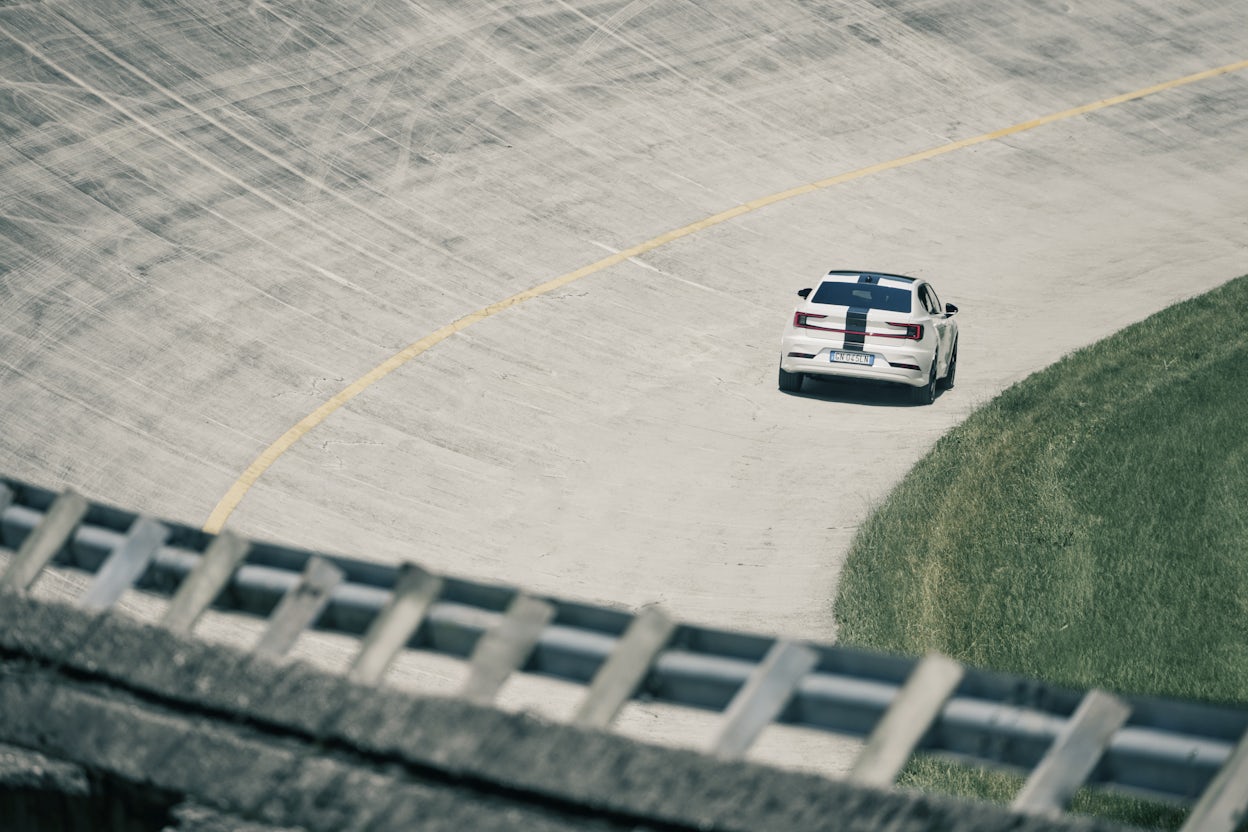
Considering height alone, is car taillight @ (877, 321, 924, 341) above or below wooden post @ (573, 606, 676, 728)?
below

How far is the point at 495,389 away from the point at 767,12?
53.1 ft

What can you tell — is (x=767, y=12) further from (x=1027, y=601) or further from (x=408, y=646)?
(x=408, y=646)

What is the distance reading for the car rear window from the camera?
1767 cm

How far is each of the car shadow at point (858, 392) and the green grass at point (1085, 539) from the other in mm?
1274

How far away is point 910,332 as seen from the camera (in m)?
17.4

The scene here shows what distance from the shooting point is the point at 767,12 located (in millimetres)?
31000

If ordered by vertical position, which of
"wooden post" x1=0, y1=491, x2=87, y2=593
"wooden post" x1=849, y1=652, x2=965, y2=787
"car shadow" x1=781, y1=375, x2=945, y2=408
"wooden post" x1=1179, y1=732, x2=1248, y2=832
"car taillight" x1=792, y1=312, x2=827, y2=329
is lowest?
"car shadow" x1=781, y1=375, x2=945, y2=408

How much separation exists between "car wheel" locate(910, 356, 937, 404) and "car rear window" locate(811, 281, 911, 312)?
0.83 meters

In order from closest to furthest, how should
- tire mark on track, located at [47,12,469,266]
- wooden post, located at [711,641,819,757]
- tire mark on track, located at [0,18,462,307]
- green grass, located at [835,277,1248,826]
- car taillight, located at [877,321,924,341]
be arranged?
wooden post, located at [711,641,819,757]
green grass, located at [835,277,1248,826]
car taillight, located at [877,321,924,341]
tire mark on track, located at [0,18,462,307]
tire mark on track, located at [47,12,469,266]

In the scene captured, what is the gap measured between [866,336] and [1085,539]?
465cm

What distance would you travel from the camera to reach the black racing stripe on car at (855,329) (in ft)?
57.5

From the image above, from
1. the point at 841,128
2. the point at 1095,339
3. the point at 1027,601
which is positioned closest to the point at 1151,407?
the point at 1095,339

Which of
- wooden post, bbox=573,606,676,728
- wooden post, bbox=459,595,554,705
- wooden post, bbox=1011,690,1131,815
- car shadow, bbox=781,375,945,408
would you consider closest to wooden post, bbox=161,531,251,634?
wooden post, bbox=459,595,554,705

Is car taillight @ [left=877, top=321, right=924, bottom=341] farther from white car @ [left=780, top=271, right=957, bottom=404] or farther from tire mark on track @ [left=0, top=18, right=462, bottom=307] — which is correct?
tire mark on track @ [left=0, top=18, right=462, bottom=307]
